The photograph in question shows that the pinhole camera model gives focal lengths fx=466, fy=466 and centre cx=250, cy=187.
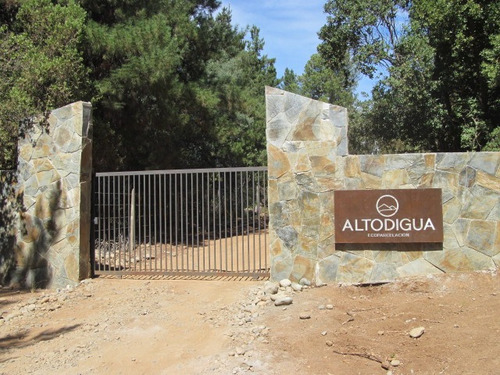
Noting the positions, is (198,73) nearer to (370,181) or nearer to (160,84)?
(160,84)

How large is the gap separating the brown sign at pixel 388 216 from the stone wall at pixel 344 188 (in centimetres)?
12

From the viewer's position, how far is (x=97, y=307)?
7547 millimetres

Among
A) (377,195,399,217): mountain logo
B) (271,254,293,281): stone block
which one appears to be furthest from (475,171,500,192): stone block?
(271,254,293,281): stone block

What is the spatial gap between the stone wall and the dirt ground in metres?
0.31

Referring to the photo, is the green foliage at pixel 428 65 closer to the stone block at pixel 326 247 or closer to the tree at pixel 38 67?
the stone block at pixel 326 247

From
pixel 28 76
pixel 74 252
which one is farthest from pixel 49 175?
pixel 28 76

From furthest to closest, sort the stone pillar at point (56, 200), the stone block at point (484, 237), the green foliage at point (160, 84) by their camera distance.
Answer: the green foliage at point (160, 84) → the stone pillar at point (56, 200) → the stone block at point (484, 237)

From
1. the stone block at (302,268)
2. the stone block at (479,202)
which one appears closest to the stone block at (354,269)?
the stone block at (302,268)

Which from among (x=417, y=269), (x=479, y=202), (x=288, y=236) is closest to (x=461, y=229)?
(x=479, y=202)

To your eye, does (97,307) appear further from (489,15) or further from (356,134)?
(356,134)

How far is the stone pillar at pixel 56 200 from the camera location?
867cm

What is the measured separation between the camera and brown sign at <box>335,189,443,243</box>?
719 cm

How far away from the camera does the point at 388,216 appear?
24.0 ft

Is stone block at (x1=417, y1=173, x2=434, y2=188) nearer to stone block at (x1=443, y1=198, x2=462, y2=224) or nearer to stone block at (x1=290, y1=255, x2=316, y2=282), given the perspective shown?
stone block at (x1=443, y1=198, x2=462, y2=224)
